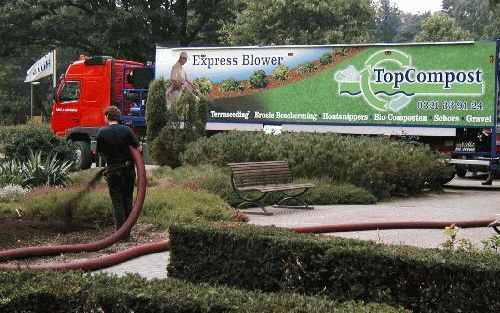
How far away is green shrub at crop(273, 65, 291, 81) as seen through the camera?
24641mm

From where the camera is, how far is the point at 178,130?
2150 centimetres

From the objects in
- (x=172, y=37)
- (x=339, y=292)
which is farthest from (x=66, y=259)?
(x=172, y=37)

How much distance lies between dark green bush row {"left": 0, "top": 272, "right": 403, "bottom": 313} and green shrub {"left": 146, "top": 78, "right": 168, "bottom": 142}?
1609 centimetres

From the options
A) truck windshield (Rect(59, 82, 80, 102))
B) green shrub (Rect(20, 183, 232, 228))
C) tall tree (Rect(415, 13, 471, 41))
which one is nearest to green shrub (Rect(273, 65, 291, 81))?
truck windshield (Rect(59, 82, 80, 102))

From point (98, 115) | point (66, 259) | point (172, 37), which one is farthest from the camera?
point (172, 37)

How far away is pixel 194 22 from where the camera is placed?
52.6 m

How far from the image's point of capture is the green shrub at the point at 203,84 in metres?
26.2

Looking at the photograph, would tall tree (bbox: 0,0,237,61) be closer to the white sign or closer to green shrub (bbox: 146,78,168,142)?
the white sign

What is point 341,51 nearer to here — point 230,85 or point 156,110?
point 230,85

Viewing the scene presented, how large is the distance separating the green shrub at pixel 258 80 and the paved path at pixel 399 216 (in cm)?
717

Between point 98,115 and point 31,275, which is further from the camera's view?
point 98,115

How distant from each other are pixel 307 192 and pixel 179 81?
1114 cm

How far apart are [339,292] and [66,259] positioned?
4235 millimetres

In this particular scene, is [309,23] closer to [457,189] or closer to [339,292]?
[457,189]
